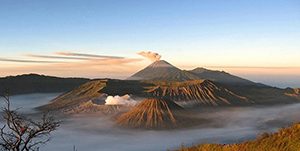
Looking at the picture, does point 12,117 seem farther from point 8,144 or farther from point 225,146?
point 225,146

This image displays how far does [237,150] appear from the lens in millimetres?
30344

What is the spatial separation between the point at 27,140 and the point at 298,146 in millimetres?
16276

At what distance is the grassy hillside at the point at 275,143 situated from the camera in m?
26.4

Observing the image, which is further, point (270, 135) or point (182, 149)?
point (182, 149)

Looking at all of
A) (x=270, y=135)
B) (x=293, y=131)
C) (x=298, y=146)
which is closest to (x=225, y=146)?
(x=270, y=135)

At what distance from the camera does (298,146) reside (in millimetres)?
25219

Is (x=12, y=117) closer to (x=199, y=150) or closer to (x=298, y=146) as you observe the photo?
(x=298, y=146)

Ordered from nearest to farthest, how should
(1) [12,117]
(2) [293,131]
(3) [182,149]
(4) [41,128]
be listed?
1. (1) [12,117]
2. (4) [41,128]
3. (2) [293,131]
4. (3) [182,149]

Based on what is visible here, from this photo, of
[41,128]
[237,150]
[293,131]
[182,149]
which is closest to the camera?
[41,128]

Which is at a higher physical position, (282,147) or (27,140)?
(27,140)

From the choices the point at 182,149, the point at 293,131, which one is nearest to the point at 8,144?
the point at 293,131

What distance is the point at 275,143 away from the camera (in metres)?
28.1

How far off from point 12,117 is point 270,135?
67.5 ft

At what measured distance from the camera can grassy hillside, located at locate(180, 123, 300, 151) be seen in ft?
86.7
